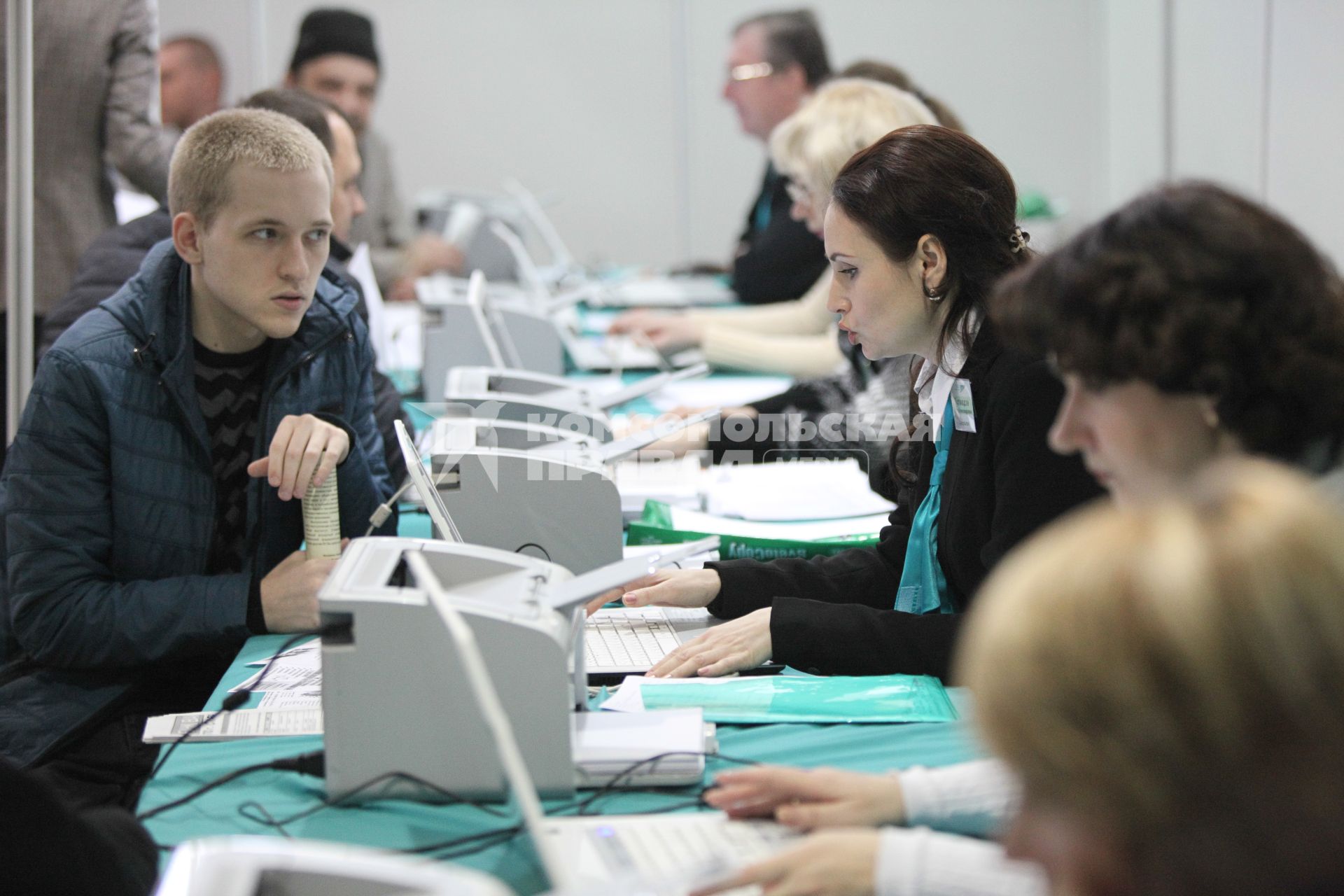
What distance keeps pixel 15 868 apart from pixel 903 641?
965 millimetres

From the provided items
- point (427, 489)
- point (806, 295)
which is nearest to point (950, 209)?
point (427, 489)

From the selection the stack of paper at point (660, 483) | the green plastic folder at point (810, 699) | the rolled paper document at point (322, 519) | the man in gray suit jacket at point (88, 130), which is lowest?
the green plastic folder at point (810, 699)

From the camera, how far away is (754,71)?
443cm

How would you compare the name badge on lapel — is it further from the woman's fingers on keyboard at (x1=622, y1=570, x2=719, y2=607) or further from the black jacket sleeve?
the black jacket sleeve

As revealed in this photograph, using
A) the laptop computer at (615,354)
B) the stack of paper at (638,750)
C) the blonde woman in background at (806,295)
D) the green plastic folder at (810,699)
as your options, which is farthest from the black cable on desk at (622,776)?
the laptop computer at (615,354)

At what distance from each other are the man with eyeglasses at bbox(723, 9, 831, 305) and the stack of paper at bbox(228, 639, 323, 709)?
2.65 metres

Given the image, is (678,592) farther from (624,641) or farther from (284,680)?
(284,680)

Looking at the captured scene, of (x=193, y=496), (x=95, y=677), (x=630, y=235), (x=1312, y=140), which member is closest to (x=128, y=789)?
(x=95, y=677)

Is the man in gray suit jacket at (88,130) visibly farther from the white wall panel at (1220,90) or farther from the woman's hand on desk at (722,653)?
the white wall panel at (1220,90)

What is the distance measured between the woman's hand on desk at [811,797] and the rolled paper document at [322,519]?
2.61ft

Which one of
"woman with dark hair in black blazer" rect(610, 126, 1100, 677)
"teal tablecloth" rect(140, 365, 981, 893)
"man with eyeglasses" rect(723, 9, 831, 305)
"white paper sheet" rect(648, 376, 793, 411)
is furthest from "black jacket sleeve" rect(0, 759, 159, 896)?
"man with eyeglasses" rect(723, 9, 831, 305)

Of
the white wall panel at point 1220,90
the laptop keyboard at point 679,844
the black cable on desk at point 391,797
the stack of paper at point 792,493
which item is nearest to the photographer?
the laptop keyboard at point 679,844

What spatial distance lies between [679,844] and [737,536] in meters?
0.94

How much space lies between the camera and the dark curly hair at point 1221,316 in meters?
1.04
